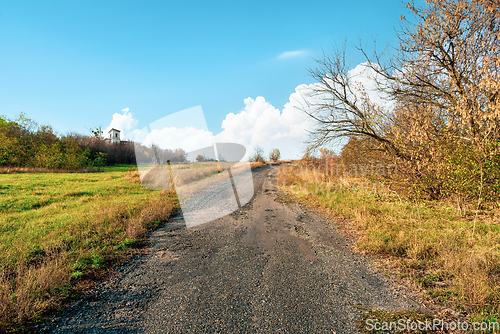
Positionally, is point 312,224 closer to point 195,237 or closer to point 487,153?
point 195,237


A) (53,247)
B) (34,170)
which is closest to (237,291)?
(53,247)

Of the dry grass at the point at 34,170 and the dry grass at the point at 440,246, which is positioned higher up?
the dry grass at the point at 34,170

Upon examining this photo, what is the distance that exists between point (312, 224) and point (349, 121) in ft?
18.7

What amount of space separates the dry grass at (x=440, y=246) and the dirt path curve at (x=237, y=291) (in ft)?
2.10

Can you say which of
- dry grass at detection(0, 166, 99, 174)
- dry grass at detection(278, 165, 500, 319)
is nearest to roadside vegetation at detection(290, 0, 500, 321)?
dry grass at detection(278, 165, 500, 319)

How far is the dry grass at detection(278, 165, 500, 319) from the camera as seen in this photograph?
10.6ft

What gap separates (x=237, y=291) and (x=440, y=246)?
15.1ft

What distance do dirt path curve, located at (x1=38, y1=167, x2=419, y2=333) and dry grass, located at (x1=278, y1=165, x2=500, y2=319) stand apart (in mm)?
642

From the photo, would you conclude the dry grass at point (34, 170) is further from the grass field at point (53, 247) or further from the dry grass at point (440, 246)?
the dry grass at point (440, 246)

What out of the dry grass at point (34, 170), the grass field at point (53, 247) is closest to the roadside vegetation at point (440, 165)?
the grass field at point (53, 247)

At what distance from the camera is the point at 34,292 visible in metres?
3.17

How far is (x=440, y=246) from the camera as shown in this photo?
186 inches

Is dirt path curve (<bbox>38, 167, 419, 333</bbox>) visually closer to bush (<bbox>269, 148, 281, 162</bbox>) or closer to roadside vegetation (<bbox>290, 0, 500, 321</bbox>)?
roadside vegetation (<bbox>290, 0, 500, 321</bbox>)

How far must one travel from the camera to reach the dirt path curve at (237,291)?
Result: 2.81 metres
